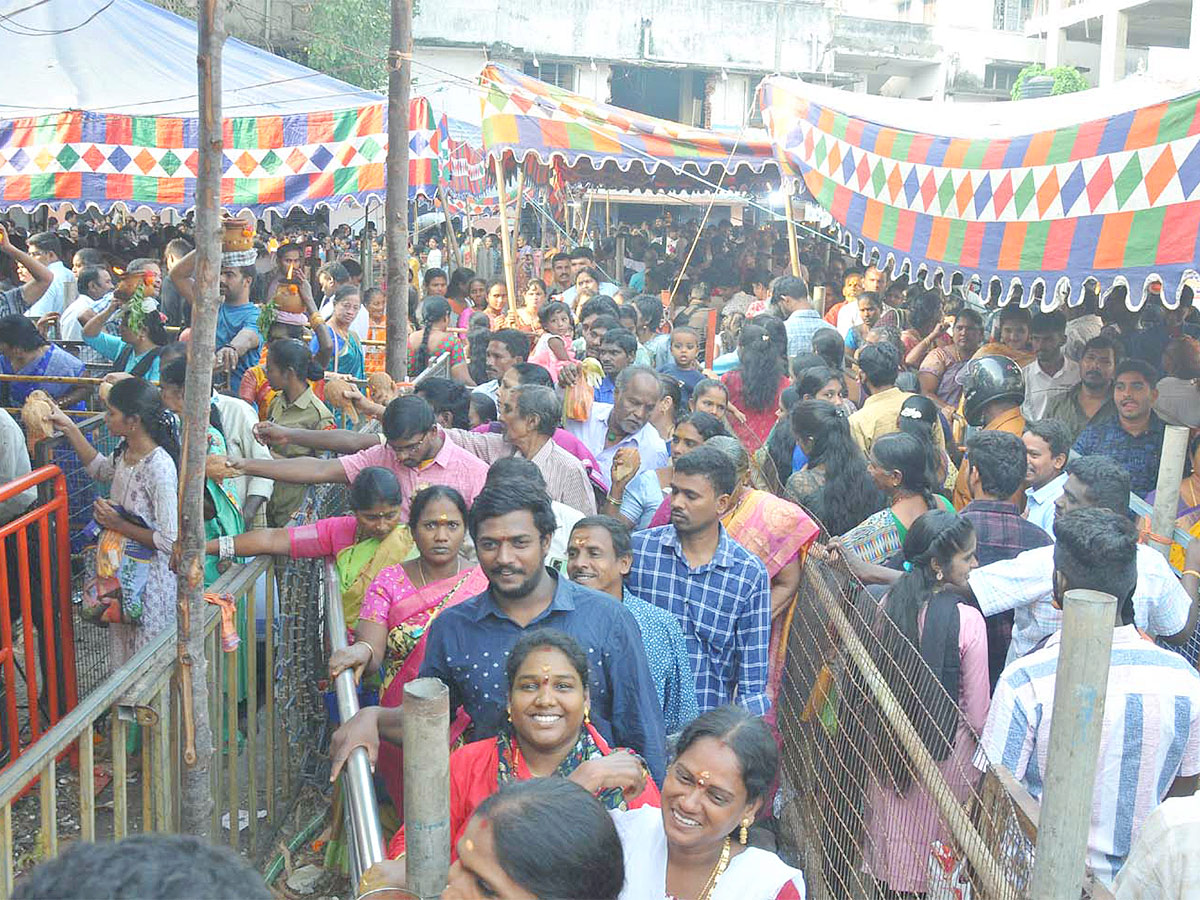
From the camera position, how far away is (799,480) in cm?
575

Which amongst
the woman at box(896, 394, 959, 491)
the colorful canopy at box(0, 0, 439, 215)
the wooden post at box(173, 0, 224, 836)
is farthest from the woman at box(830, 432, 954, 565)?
the colorful canopy at box(0, 0, 439, 215)

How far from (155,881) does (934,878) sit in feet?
8.79

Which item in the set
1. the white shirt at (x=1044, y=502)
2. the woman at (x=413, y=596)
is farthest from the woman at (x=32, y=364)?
the white shirt at (x=1044, y=502)

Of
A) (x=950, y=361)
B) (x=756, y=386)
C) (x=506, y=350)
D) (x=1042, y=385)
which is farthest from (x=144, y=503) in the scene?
(x=950, y=361)

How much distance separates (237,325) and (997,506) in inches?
190

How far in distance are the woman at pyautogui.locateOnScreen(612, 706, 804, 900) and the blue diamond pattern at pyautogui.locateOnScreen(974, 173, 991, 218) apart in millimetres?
5237

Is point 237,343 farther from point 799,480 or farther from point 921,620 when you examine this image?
point 921,620

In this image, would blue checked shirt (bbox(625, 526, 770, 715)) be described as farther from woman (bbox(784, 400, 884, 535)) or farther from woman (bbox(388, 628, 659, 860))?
woman (bbox(388, 628, 659, 860))

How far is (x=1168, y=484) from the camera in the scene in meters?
4.33

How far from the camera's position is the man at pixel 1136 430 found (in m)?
6.20

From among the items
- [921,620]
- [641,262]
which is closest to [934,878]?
[921,620]

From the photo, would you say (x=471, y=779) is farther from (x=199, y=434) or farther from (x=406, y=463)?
(x=406, y=463)

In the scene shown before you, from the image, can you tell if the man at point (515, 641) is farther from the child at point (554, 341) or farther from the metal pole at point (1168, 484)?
the child at point (554, 341)

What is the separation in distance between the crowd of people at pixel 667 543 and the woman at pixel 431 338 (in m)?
1.32
